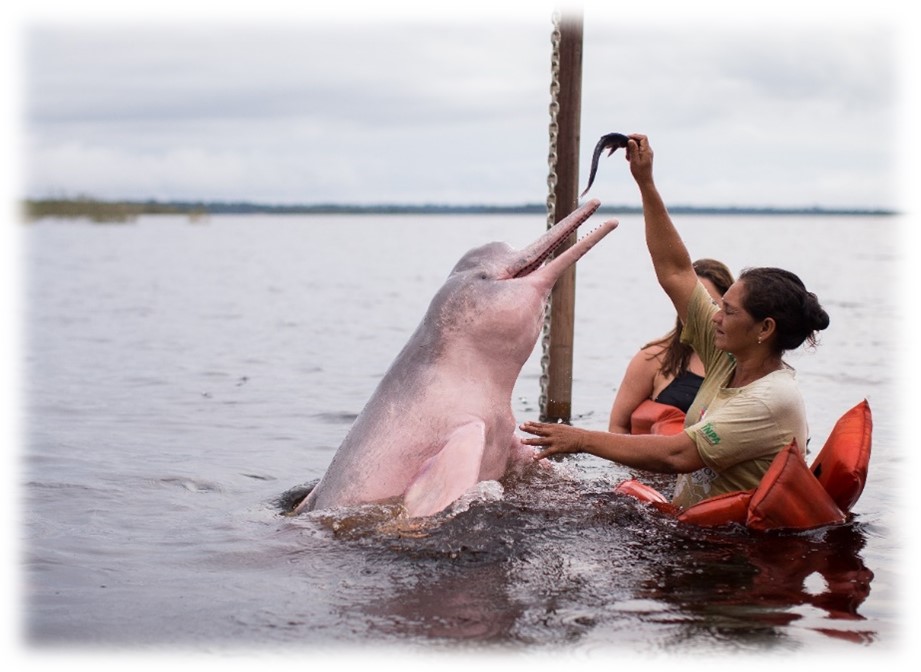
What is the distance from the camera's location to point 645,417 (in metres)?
9.89

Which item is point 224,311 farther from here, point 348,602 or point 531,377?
point 348,602

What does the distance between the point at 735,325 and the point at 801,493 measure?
1.14 m

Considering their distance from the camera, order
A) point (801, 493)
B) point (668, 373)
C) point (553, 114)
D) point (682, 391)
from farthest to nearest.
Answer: point (553, 114)
point (668, 373)
point (682, 391)
point (801, 493)

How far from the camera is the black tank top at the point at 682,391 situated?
9812mm

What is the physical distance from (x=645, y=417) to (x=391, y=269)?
114 ft

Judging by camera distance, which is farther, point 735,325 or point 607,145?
point 607,145

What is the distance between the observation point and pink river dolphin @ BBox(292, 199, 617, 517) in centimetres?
760

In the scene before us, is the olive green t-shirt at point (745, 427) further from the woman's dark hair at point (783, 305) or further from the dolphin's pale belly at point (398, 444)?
the dolphin's pale belly at point (398, 444)

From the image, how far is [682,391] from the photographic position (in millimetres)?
9844

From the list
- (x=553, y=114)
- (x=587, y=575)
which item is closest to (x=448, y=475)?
(x=587, y=575)

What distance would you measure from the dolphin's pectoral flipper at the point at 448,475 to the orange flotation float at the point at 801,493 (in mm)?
1523

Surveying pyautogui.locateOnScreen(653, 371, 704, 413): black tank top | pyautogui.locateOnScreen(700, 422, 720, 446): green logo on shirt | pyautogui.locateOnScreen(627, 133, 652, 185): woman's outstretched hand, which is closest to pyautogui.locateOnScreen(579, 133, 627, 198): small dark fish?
pyautogui.locateOnScreen(627, 133, 652, 185): woman's outstretched hand

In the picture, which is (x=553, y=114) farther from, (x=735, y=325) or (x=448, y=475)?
(x=448, y=475)

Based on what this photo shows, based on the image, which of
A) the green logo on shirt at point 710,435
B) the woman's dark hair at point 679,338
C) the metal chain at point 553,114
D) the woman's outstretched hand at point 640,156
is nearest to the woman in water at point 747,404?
the green logo on shirt at point 710,435
